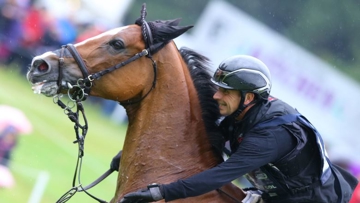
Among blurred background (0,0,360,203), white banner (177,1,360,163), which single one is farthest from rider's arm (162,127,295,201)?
Answer: white banner (177,1,360,163)

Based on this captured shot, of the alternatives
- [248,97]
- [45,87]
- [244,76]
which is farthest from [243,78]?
[45,87]

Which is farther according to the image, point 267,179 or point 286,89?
point 286,89

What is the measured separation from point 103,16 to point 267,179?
37.6 feet

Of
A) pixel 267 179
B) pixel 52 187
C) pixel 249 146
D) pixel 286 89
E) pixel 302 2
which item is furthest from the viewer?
pixel 302 2

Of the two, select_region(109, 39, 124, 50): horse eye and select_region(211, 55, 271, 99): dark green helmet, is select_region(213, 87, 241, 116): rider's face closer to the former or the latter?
select_region(211, 55, 271, 99): dark green helmet

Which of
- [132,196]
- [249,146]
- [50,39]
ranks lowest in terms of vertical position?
[50,39]

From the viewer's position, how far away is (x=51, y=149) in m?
12.1

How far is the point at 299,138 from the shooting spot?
4.50m

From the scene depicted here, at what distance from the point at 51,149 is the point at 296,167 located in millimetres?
8147

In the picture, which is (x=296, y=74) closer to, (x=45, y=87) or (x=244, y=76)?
(x=244, y=76)

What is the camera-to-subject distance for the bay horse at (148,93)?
4.67m

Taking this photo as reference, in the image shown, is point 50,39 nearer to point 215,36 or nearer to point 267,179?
point 215,36

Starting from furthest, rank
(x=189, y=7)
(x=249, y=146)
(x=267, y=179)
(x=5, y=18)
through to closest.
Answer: (x=189, y=7)
(x=5, y=18)
(x=267, y=179)
(x=249, y=146)

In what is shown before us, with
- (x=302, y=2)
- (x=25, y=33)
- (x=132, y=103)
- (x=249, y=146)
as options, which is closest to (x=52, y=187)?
(x=25, y=33)
